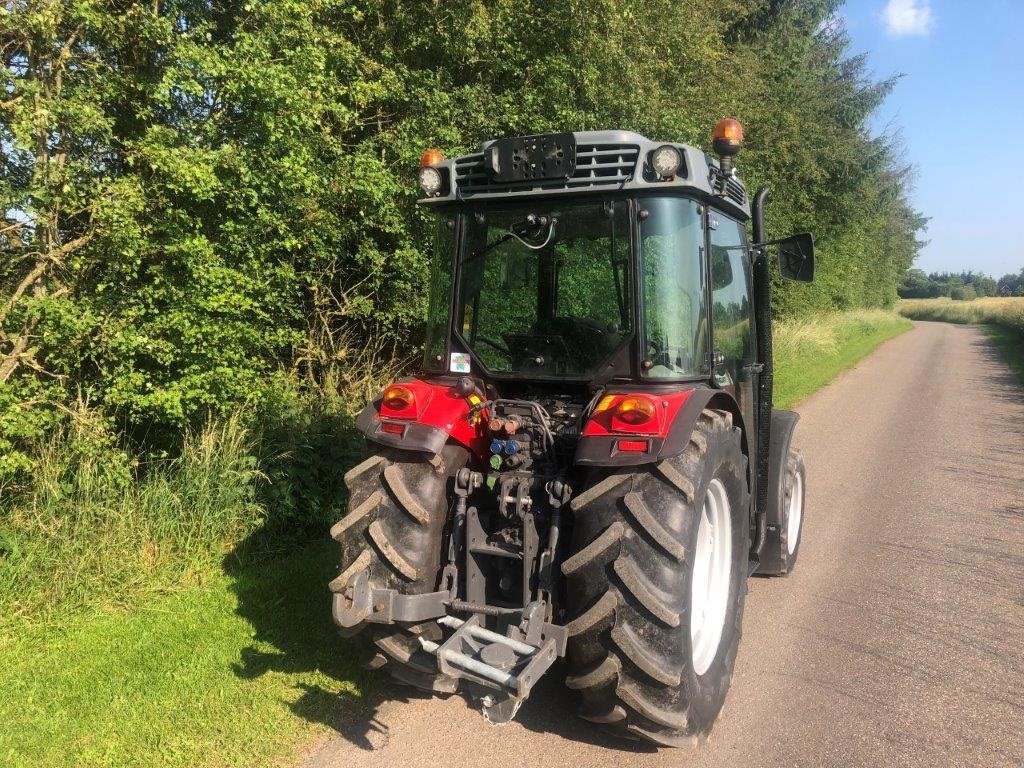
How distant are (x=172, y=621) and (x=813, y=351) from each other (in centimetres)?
1734

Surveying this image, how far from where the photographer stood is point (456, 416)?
3225 millimetres

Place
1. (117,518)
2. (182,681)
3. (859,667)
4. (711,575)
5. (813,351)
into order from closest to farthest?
(182,681) < (711,575) < (859,667) < (117,518) < (813,351)

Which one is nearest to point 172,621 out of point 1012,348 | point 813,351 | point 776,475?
point 776,475

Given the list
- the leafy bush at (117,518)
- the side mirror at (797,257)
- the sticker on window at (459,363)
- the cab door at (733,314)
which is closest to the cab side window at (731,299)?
the cab door at (733,314)

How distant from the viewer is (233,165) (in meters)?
5.44

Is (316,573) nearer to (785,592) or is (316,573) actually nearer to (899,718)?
(785,592)

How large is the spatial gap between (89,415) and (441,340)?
Result: 11.2 feet

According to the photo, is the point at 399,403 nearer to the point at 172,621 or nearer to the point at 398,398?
the point at 398,398

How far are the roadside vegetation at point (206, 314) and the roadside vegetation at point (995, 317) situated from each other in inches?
527

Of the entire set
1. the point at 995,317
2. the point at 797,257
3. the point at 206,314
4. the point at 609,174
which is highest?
the point at 609,174

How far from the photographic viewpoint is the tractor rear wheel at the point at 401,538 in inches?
117

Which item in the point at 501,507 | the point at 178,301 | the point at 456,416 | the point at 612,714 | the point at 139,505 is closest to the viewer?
the point at 612,714

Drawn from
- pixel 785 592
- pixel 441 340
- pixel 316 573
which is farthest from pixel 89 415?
pixel 785 592

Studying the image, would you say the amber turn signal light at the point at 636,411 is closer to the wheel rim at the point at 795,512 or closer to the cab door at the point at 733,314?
the cab door at the point at 733,314
